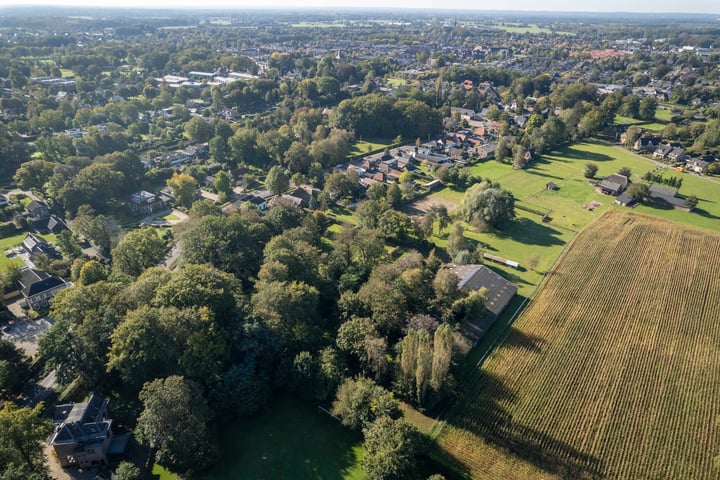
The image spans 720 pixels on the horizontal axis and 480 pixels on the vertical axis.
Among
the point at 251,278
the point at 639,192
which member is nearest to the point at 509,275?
the point at 251,278

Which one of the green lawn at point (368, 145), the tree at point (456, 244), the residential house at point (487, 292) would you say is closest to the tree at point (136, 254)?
the residential house at point (487, 292)

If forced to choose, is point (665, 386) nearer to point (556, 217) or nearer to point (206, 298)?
point (556, 217)

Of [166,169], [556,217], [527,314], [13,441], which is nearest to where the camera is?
[13,441]

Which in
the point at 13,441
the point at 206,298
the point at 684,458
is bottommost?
the point at 684,458

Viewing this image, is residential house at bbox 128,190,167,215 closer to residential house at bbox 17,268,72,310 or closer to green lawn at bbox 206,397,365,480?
residential house at bbox 17,268,72,310

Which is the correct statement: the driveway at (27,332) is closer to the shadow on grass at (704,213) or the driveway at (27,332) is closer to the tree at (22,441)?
the tree at (22,441)

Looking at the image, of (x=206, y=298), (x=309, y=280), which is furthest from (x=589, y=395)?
(x=206, y=298)
